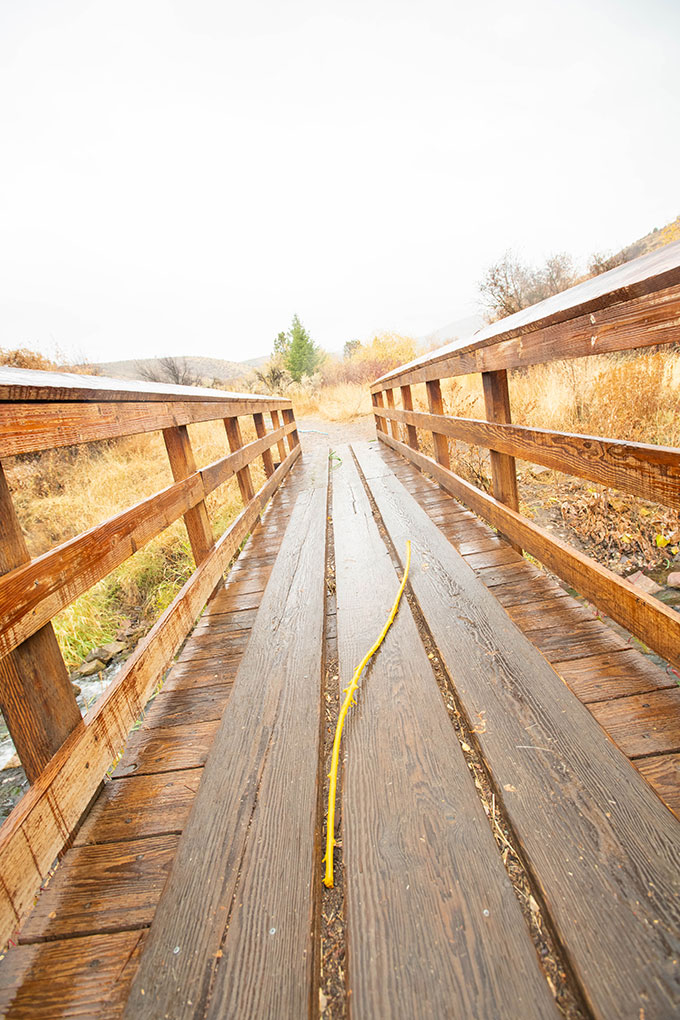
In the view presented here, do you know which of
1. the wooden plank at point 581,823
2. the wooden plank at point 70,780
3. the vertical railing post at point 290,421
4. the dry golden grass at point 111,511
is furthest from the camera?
the vertical railing post at point 290,421

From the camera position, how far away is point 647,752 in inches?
41.6

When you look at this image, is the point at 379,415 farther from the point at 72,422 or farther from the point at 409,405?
the point at 72,422

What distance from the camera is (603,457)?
135 centimetres

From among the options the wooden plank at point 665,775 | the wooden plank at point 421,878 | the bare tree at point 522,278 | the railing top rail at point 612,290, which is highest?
the bare tree at point 522,278

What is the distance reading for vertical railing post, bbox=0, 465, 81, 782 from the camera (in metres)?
0.96

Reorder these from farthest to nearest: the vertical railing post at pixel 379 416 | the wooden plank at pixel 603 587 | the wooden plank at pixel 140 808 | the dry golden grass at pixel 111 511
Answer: the vertical railing post at pixel 379 416
the dry golden grass at pixel 111 511
the wooden plank at pixel 603 587
the wooden plank at pixel 140 808

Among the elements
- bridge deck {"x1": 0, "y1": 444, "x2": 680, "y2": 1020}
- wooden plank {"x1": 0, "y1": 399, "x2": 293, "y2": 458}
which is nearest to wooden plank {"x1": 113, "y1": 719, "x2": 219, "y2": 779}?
bridge deck {"x1": 0, "y1": 444, "x2": 680, "y2": 1020}

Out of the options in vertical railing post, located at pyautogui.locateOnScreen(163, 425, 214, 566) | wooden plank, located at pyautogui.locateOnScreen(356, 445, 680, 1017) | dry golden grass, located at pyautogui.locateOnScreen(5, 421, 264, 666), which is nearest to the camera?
wooden plank, located at pyautogui.locateOnScreen(356, 445, 680, 1017)

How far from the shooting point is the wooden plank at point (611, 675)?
4.14 feet

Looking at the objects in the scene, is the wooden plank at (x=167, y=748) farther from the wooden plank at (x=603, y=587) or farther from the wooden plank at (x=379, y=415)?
the wooden plank at (x=379, y=415)

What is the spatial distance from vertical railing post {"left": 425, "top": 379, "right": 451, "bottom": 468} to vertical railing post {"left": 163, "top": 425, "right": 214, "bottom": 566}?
1968 mm

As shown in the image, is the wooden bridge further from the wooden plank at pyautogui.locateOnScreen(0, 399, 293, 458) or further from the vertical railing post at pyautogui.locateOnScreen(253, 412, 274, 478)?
the vertical railing post at pyautogui.locateOnScreen(253, 412, 274, 478)

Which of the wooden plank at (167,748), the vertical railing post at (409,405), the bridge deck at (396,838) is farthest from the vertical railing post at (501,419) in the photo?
the vertical railing post at (409,405)

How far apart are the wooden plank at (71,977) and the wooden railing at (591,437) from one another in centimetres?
139
